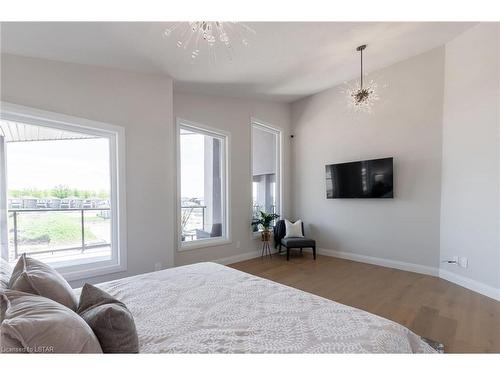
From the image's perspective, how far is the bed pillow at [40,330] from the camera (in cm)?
70

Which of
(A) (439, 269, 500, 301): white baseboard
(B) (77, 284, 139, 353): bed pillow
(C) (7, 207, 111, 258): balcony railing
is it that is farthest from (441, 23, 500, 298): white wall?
(C) (7, 207, 111, 258): balcony railing

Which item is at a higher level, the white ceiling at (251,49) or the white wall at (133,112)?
the white ceiling at (251,49)

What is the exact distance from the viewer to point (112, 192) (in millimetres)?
2830

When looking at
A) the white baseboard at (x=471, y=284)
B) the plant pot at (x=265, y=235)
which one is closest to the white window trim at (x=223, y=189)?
the plant pot at (x=265, y=235)

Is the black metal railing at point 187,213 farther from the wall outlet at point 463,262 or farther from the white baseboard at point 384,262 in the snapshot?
the wall outlet at point 463,262

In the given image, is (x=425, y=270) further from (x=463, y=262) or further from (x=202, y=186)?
(x=202, y=186)

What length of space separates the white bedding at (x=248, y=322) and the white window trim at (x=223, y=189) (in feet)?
6.66

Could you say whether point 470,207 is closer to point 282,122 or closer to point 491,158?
point 491,158

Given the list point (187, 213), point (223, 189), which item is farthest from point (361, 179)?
point (187, 213)

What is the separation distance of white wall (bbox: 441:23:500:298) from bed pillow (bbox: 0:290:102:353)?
3.91m

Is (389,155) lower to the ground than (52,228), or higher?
higher

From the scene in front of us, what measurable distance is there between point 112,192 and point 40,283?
1923 millimetres

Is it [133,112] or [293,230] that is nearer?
[133,112]
